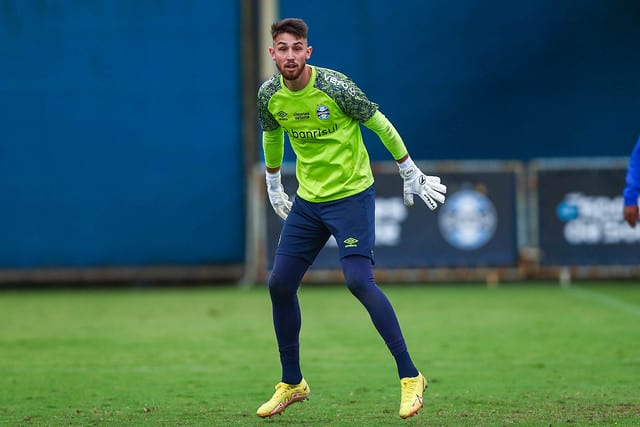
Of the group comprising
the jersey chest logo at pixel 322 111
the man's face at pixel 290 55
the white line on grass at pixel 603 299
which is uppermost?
the man's face at pixel 290 55

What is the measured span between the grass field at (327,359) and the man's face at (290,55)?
2.02 m

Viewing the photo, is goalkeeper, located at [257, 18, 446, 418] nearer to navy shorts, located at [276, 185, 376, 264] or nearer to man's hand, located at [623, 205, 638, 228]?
navy shorts, located at [276, 185, 376, 264]

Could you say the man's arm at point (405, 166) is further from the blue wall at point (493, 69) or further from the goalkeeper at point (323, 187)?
the blue wall at point (493, 69)

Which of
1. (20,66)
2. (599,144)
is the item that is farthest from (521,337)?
(20,66)

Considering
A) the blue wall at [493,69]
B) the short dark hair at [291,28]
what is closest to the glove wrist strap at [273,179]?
the short dark hair at [291,28]

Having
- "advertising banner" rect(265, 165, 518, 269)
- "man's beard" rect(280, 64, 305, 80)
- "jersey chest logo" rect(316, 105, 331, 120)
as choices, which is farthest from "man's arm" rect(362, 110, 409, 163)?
"advertising banner" rect(265, 165, 518, 269)

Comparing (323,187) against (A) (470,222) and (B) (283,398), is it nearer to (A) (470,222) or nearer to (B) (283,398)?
(B) (283,398)

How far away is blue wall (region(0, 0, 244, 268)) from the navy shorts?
1001cm

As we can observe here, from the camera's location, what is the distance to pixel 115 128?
16609 mm

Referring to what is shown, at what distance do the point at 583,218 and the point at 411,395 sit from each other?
9.83 metres

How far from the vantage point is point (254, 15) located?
16.6 meters

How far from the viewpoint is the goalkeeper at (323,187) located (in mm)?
6445

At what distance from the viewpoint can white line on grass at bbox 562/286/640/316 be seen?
12.7m

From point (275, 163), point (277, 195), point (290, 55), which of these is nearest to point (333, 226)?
point (275, 163)
